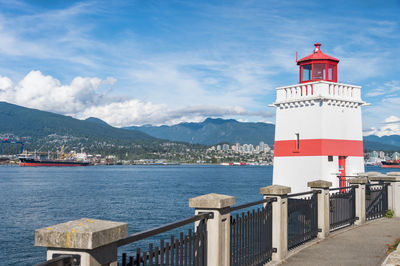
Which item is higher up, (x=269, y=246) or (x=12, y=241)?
(x=269, y=246)

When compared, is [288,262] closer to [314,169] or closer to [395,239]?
[395,239]

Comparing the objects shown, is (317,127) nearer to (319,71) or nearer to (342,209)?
(319,71)

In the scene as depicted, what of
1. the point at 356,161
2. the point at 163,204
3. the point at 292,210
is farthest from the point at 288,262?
the point at 163,204

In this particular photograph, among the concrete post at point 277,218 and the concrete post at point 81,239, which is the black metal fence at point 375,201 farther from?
the concrete post at point 81,239

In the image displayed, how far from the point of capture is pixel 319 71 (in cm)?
2042

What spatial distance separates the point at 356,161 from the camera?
66.5 feet

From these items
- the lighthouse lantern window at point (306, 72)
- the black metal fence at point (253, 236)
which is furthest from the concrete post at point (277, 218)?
the lighthouse lantern window at point (306, 72)

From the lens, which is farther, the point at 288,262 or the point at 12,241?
the point at 12,241

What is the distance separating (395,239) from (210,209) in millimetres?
7076

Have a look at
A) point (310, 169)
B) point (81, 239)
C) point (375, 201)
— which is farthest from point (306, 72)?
point (81, 239)

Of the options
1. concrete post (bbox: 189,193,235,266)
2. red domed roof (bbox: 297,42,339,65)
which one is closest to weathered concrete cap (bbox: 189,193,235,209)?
concrete post (bbox: 189,193,235,266)

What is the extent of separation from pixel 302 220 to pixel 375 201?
5.78 metres

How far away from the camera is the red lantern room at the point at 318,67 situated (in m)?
20.3

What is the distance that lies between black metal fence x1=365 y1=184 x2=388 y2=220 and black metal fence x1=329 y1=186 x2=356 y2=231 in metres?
1.42
